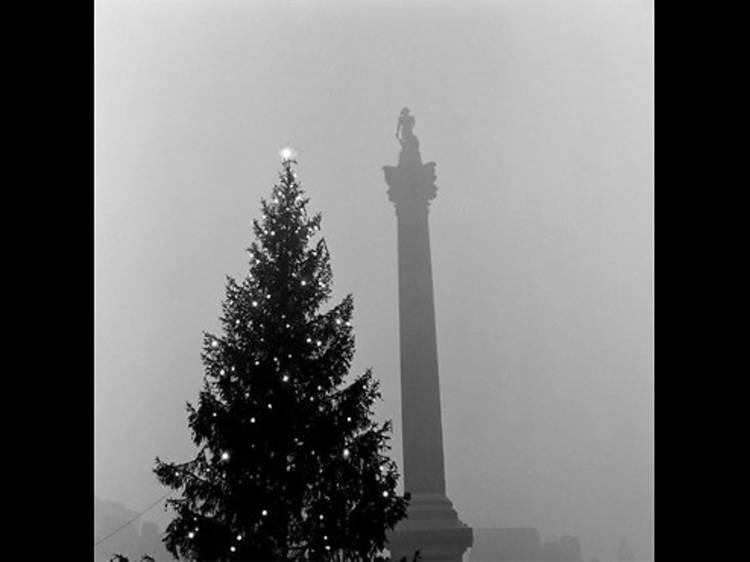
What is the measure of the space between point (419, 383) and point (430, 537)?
219 inches

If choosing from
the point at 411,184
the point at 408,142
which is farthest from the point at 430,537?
the point at 408,142

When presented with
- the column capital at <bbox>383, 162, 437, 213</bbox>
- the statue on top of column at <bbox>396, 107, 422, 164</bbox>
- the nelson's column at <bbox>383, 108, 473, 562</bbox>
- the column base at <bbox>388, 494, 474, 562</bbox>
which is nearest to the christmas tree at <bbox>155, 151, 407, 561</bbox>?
the column base at <bbox>388, 494, 474, 562</bbox>

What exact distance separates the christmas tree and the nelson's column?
12.0 metres

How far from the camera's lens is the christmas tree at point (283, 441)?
13375mm

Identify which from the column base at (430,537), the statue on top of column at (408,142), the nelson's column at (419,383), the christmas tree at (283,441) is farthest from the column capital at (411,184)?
the christmas tree at (283,441)

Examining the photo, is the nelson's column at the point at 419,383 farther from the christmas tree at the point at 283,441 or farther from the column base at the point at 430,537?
the christmas tree at the point at 283,441

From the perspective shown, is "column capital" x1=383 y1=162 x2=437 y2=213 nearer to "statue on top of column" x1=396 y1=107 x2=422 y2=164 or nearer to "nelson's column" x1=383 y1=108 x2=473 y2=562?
"nelson's column" x1=383 y1=108 x2=473 y2=562

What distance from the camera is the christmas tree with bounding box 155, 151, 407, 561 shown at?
13375 millimetres

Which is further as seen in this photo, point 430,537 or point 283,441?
point 430,537

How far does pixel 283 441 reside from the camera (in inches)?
539

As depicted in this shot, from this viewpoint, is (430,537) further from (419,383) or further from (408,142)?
(408,142)

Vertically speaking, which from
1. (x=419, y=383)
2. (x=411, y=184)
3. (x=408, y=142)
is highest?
(x=408, y=142)
